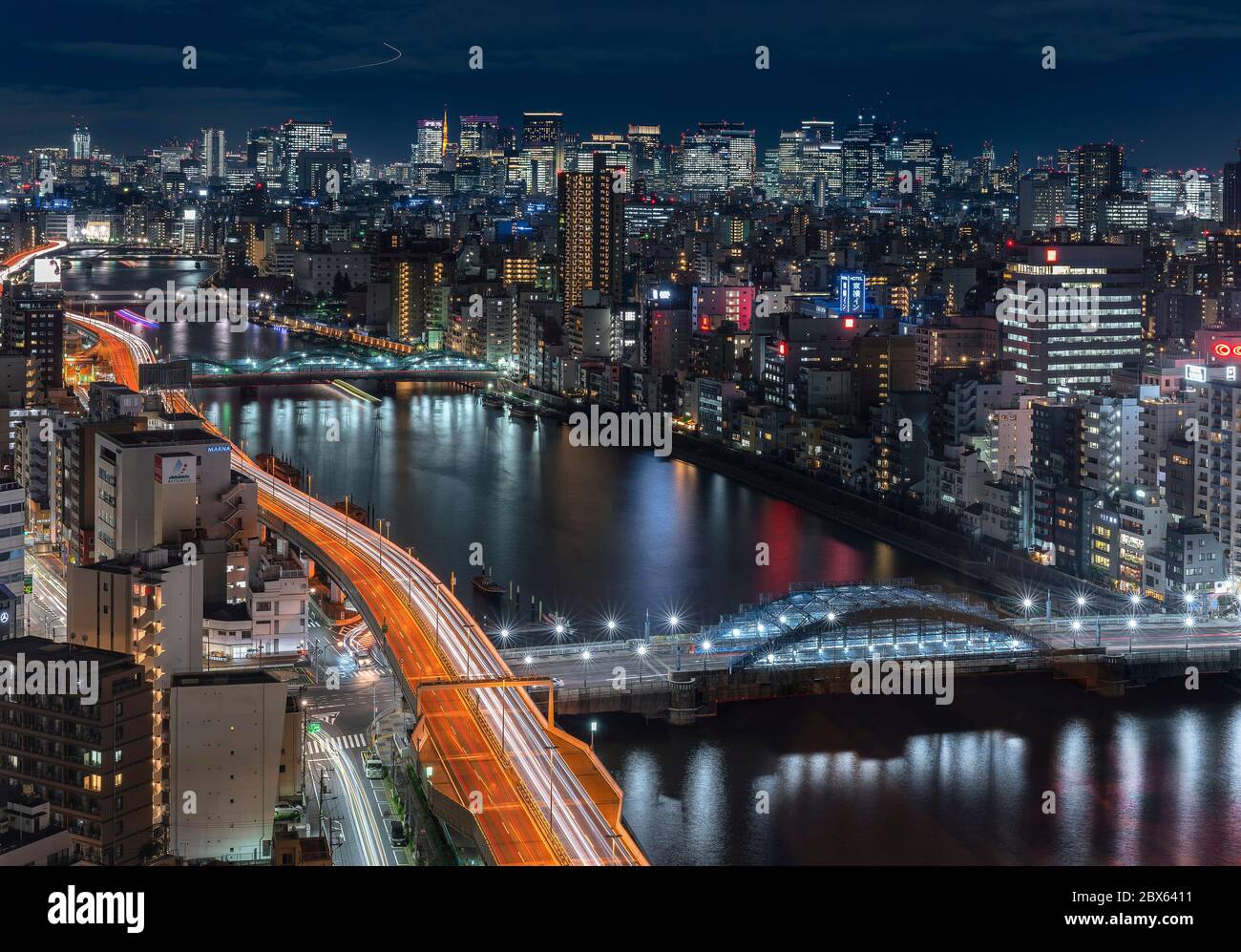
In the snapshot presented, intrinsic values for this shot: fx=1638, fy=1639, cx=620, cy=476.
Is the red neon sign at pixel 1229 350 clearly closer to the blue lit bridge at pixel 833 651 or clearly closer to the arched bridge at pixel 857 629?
the blue lit bridge at pixel 833 651

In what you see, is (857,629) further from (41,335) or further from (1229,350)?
(41,335)

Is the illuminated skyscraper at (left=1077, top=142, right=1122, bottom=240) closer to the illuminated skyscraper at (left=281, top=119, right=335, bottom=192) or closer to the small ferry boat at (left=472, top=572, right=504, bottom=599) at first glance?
the small ferry boat at (left=472, top=572, right=504, bottom=599)

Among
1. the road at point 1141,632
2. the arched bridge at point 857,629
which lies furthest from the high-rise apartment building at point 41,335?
the road at point 1141,632

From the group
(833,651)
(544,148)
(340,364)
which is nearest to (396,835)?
(833,651)

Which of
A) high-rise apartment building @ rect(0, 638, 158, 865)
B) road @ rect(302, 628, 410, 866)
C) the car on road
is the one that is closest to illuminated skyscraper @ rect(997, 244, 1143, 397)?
road @ rect(302, 628, 410, 866)

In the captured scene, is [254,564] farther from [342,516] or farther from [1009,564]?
[1009,564]

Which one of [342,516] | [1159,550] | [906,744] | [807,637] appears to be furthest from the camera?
[342,516]
